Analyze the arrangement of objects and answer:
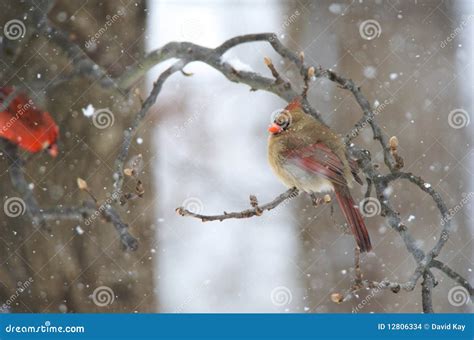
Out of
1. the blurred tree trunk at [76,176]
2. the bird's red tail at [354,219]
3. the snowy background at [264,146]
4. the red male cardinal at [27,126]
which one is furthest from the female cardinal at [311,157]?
the red male cardinal at [27,126]

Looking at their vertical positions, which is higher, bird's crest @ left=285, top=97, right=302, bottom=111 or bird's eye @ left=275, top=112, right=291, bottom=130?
bird's crest @ left=285, top=97, right=302, bottom=111

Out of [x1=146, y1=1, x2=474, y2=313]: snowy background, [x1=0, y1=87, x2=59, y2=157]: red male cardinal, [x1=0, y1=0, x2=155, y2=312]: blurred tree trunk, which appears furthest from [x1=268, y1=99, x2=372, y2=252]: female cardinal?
[x1=0, y1=87, x2=59, y2=157]: red male cardinal

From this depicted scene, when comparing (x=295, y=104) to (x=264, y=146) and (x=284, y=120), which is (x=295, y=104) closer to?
(x=284, y=120)

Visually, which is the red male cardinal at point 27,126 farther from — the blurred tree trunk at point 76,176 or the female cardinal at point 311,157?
the female cardinal at point 311,157

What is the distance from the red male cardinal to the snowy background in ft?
1.24

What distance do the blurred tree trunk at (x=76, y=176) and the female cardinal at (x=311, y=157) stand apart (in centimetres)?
56

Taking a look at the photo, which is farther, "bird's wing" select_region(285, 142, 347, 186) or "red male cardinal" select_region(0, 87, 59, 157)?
"red male cardinal" select_region(0, 87, 59, 157)

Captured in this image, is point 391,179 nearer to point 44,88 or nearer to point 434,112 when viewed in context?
point 434,112

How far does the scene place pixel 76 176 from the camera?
7.17ft

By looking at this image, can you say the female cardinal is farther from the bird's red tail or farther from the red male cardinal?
the red male cardinal

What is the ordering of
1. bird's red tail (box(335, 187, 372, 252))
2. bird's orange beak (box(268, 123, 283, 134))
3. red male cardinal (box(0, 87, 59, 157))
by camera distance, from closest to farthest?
bird's red tail (box(335, 187, 372, 252)) < bird's orange beak (box(268, 123, 283, 134)) < red male cardinal (box(0, 87, 59, 157))

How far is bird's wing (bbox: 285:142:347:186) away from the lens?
75.7 inches

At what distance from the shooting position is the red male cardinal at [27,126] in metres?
2.17

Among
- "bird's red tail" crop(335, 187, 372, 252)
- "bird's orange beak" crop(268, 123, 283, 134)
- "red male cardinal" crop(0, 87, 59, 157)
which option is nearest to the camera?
"bird's red tail" crop(335, 187, 372, 252)
